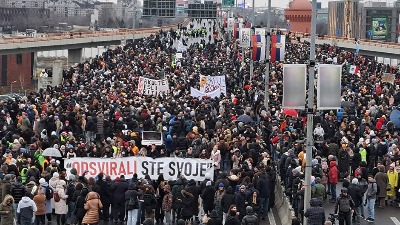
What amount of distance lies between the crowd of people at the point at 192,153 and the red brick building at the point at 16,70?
6593 cm

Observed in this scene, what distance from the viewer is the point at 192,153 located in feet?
77.9

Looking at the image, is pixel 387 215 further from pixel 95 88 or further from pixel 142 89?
pixel 95 88

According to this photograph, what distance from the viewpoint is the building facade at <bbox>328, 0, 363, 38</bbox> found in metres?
133

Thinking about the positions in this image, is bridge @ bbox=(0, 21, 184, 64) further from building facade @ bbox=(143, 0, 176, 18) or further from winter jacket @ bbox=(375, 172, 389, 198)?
winter jacket @ bbox=(375, 172, 389, 198)

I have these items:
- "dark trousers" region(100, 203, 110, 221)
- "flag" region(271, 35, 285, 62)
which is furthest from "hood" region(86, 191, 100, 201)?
"flag" region(271, 35, 285, 62)

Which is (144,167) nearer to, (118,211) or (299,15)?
(118,211)

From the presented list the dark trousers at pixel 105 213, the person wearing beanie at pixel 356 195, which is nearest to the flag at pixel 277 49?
the person wearing beanie at pixel 356 195

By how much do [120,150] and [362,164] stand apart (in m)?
5.61

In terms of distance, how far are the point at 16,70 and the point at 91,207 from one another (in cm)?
8990

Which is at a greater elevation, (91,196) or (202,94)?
(202,94)

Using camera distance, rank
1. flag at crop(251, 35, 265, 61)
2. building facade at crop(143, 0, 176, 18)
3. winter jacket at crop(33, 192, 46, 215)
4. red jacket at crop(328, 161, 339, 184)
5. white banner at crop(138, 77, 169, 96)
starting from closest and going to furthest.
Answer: winter jacket at crop(33, 192, 46, 215) → red jacket at crop(328, 161, 339, 184) → white banner at crop(138, 77, 169, 96) → flag at crop(251, 35, 265, 61) → building facade at crop(143, 0, 176, 18)

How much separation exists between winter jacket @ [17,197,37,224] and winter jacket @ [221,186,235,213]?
3502 millimetres

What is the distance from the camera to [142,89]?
1481 inches

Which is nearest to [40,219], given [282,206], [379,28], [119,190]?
[119,190]
